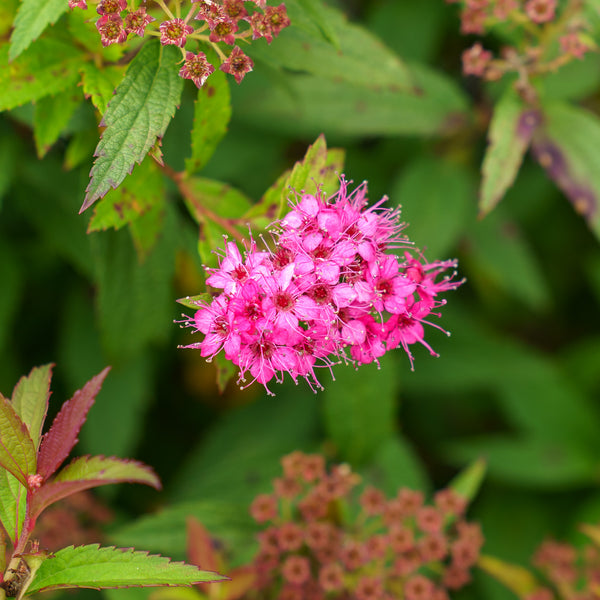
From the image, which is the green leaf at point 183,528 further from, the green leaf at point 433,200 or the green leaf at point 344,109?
the green leaf at point 344,109

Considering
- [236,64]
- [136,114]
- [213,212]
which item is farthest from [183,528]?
[236,64]

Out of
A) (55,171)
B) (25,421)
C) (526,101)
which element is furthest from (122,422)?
(526,101)

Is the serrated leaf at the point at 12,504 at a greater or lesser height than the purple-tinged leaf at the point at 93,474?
lesser

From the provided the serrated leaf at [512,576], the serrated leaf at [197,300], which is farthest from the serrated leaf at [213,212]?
the serrated leaf at [512,576]

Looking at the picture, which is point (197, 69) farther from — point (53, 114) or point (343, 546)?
point (343, 546)

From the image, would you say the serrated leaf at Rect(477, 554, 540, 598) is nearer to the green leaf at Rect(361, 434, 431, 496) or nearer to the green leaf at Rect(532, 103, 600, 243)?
the green leaf at Rect(361, 434, 431, 496)

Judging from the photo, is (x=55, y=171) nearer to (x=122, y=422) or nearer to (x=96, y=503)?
(x=122, y=422)
